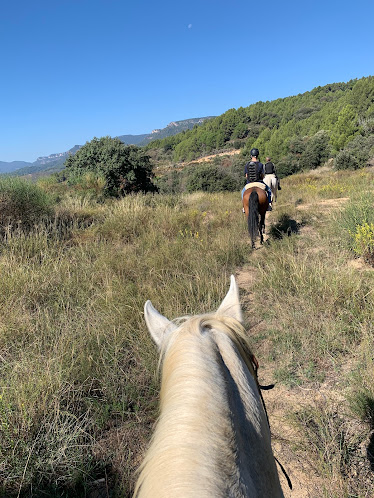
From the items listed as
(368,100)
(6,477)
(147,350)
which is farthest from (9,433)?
(368,100)

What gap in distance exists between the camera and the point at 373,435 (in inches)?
72.1

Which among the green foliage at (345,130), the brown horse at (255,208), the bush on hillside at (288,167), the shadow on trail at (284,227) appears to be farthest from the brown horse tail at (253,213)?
the green foliage at (345,130)

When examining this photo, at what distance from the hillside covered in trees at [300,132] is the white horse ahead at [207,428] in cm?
2119

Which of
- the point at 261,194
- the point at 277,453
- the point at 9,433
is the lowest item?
the point at 277,453

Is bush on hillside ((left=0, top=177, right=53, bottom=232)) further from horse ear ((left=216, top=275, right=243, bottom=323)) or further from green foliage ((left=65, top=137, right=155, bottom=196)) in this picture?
horse ear ((left=216, top=275, right=243, bottom=323))

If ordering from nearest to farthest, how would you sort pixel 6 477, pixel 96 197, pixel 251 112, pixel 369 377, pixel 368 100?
pixel 6 477 → pixel 369 377 → pixel 96 197 → pixel 368 100 → pixel 251 112

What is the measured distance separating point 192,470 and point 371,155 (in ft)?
75.1

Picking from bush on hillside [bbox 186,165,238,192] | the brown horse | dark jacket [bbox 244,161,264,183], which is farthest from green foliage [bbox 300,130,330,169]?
the brown horse

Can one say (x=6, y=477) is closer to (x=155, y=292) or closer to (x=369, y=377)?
(x=155, y=292)

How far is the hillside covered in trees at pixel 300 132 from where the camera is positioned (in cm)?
2847

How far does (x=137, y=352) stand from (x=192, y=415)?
2.11 metres

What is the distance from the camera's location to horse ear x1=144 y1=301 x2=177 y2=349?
3.54 ft

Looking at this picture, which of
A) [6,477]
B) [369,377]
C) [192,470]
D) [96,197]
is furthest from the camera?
[96,197]

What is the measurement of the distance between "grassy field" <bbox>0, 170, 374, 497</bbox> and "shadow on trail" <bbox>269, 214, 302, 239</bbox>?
52.3 inches
